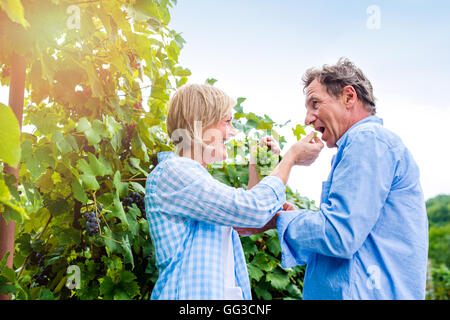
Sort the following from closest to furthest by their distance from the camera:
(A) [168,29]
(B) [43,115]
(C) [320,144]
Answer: (B) [43,115]
(C) [320,144]
(A) [168,29]

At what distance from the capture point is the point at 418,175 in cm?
128

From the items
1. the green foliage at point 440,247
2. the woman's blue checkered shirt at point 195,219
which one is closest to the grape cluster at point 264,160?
the woman's blue checkered shirt at point 195,219

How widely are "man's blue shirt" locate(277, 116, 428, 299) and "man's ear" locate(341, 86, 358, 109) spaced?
24 centimetres

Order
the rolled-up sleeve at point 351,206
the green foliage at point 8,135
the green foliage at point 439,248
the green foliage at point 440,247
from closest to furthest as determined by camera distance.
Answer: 1. the green foliage at point 8,135
2. the rolled-up sleeve at point 351,206
3. the green foliage at point 439,248
4. the green foliage at point 440,247

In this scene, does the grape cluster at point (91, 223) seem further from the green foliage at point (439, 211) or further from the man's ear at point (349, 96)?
the green foliage at point (439, 211)

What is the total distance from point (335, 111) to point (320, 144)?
0.15 m

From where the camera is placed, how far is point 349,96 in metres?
1.50

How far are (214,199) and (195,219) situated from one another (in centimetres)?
11

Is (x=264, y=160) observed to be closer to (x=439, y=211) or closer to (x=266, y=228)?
(x=266, y=228)

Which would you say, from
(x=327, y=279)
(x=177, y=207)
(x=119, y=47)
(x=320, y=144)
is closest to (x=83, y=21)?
(x=119, y=47)

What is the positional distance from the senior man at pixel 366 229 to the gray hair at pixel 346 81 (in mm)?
234

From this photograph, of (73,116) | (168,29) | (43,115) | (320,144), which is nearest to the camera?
(43,115)

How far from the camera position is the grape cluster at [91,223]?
1.45 m

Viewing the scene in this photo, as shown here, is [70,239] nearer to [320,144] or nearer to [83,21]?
[83,21]
